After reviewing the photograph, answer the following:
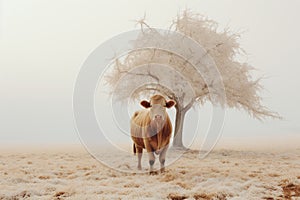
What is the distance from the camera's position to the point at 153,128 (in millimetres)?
7406

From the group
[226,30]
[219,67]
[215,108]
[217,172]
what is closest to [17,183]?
[217,172]

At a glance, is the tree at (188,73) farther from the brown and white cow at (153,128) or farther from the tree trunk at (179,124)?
the brown and white cow at (153,128)

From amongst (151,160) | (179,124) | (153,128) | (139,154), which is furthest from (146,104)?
(179,124)

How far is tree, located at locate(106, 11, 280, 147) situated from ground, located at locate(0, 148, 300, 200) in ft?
9.62

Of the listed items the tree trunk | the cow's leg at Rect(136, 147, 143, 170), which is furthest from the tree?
the cow's leg at Rect(136, 147, 143, 170)

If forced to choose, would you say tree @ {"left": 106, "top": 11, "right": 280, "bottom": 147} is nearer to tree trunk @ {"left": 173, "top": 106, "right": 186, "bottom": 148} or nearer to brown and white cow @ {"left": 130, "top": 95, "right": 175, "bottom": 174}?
tree trunk @ {"left": 173, "top": 106, "right": 186, "bottom": 148}

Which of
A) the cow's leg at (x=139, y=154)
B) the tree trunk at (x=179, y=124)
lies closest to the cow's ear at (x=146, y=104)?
the cow's leg at (x=139, y=154)

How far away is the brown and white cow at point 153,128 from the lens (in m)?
7.16

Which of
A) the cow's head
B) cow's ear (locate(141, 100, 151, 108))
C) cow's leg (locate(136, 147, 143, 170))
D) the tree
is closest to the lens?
the cow's head

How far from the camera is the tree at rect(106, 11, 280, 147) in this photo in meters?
12.1

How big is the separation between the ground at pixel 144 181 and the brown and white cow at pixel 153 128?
690mm

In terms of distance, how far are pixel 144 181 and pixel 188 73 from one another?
678cm

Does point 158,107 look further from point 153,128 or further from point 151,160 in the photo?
point 151,160

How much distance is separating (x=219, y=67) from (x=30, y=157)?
846 cm
